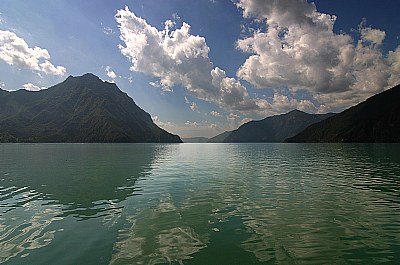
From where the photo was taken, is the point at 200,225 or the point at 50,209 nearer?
the point at 200,225

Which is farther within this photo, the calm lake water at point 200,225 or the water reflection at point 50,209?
the water reflection at point 50,209

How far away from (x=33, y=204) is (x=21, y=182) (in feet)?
63.8

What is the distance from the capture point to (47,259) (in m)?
14.8

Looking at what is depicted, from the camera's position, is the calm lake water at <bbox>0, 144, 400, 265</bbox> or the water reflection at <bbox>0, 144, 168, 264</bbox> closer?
the calm lake water at <bbox>0, 144, 400, 265</bbox>

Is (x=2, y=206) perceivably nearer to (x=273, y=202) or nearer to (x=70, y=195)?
(x=70, y=195)

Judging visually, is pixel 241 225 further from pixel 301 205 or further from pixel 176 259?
pixel 301 205

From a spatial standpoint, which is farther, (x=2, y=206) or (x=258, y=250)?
(x=2, y=206)

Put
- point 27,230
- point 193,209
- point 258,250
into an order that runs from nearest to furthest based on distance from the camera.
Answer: point 258,250 < point 27,230 < point 193,209

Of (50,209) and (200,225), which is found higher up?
(200,225)

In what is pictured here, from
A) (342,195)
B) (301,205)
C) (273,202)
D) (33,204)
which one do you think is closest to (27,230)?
(33,204)

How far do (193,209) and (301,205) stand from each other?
39.3 feet

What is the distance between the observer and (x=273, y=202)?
29.0 meters

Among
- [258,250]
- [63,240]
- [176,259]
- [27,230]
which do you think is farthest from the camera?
[27,230]

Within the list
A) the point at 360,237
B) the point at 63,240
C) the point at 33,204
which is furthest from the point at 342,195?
the point at 33,204
